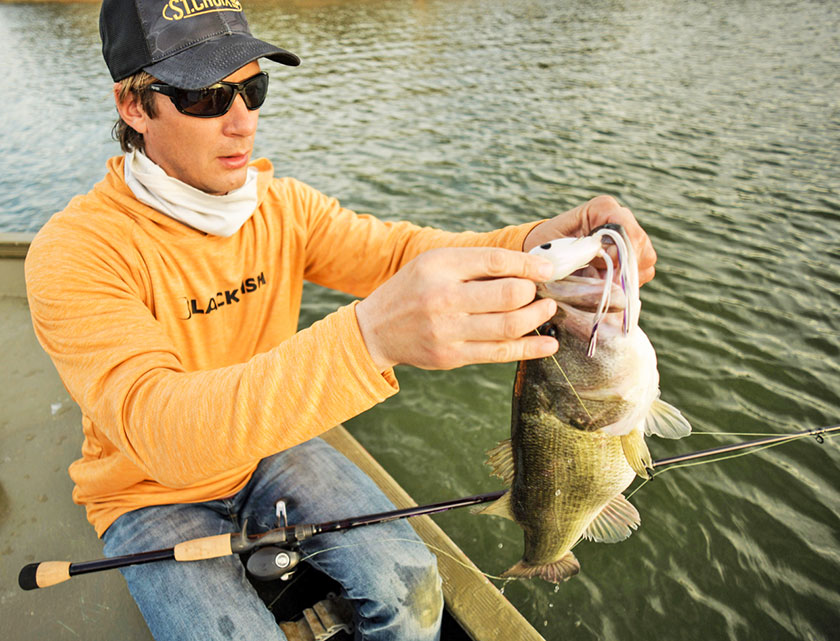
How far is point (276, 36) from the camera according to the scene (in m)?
19.1

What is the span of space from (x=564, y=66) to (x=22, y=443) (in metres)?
14.3

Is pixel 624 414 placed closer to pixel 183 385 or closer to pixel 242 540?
pixel 183 385

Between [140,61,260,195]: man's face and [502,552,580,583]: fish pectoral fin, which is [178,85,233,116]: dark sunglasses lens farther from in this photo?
[502,552,580,583]: fish pectoral fin

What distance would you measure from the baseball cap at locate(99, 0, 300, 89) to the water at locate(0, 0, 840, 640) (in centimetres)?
292

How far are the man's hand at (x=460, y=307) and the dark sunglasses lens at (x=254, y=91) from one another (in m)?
1.31

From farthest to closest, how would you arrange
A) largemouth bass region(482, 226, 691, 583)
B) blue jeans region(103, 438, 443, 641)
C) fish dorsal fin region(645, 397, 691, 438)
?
blue jeans region(103, 438, 443, 641)
fish dorsal fin region(645, 397, 691, 438)
largemouth bass region(482, 226, 691, 583)

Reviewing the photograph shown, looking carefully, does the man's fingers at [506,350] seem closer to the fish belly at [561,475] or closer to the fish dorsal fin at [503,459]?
the fish belly at [561,475]

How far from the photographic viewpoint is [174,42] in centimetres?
196

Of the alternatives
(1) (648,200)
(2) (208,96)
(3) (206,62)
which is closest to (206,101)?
(2) (208,96)

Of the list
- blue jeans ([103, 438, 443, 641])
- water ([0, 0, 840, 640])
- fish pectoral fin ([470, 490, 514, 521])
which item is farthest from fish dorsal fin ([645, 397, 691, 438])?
water ([0, 0, 840, 640])

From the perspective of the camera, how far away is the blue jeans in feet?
6.29

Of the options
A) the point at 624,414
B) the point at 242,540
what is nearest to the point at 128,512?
the point at 242,540

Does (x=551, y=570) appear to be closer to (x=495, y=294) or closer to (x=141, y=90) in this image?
(x=495, y=294)

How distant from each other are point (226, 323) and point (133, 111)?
0.93 metres
